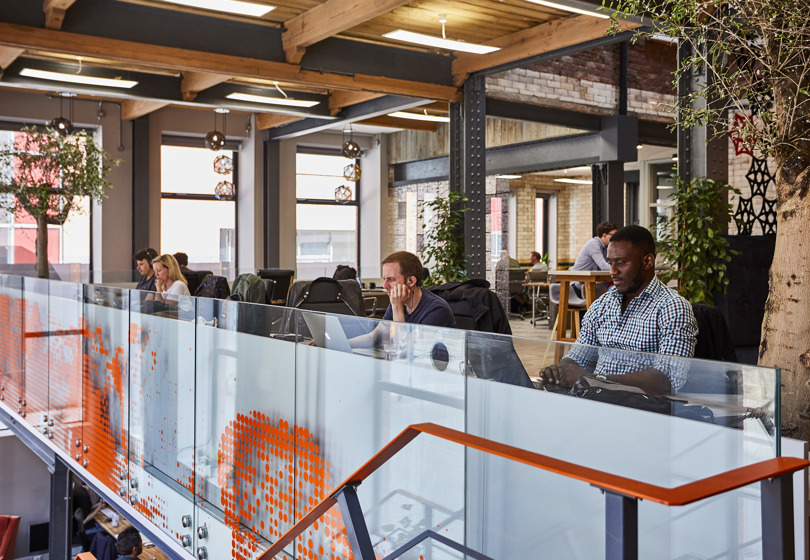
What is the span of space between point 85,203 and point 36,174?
3741mm

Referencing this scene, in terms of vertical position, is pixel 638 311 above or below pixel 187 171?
below

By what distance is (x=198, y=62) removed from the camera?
7.21 m

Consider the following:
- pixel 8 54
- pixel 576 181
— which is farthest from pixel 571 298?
→ pixel 576 181

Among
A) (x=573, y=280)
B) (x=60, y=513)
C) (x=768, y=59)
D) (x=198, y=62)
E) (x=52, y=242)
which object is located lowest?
(x=60, y=513)

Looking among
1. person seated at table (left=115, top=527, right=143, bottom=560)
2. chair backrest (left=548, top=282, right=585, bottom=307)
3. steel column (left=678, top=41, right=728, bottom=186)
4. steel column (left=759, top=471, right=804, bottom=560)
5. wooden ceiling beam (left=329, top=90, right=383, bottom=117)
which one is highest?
wooden ceiling beam (left=329, top=90, right=383, bottom=117)

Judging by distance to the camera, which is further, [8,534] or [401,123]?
[401,123]

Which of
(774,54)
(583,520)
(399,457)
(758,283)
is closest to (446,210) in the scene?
(758,283)

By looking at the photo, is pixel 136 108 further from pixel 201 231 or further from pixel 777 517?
pixel 777 517

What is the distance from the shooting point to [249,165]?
43.8 feet

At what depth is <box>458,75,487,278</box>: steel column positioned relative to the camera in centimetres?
855

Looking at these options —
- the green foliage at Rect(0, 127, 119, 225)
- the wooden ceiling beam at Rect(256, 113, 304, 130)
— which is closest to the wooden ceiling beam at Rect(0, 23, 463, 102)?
the green foliage at Rect(0, 127, 119, 225)

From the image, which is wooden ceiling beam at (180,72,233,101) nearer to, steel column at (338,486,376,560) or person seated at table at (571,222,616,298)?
person seated at table at (571,222,616,298)

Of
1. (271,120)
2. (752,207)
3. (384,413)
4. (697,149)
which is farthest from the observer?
(271,120)

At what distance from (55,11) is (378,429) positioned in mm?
5361
